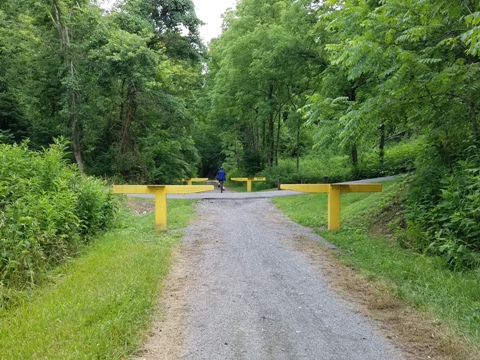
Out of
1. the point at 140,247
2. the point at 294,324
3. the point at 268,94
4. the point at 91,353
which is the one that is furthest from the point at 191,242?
the point at 268,94

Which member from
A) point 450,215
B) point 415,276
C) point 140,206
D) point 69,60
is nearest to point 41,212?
point 415,276

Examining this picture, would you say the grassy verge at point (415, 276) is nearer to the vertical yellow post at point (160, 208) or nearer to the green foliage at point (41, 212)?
the vertical yellow post at point (160, 208)

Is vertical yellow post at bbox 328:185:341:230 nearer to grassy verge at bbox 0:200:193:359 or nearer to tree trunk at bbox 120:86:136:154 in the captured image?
grassy verge at bbox 0:200:193:359

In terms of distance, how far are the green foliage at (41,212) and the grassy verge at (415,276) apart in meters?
4.84

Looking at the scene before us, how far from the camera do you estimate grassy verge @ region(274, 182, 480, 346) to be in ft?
12.3

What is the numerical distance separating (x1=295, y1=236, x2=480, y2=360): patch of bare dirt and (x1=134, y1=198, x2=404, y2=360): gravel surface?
0.14 metres

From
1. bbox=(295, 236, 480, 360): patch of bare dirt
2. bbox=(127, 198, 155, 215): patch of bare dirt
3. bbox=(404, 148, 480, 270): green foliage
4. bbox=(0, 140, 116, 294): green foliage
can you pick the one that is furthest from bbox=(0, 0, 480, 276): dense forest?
bbox=(0, 140, 116, 294): green foliage

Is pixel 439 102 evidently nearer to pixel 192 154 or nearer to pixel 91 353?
pixel 91 353

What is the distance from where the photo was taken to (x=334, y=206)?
347 inches

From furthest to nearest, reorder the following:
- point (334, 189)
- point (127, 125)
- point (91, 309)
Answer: point (127, 125)
point (334, 189)
point (91, 309)

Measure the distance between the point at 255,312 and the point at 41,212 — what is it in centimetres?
399

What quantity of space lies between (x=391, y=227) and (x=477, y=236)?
8.64 ft

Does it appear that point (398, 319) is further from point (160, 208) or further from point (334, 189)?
point (160, 208)

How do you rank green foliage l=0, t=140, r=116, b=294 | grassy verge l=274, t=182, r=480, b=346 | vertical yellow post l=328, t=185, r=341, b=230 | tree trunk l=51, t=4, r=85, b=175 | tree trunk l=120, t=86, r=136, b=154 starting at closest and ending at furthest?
grassy verge l=274, t=182, r=480, b=346 < green foliage l=0, t=140, r=116, b=294 < vertical yellow post l=328, t=185, r=341, b=230 < tree trunk l=51, t=4, r=85, b=175 < tree trunk l=120, t=86, r=136, b=154
